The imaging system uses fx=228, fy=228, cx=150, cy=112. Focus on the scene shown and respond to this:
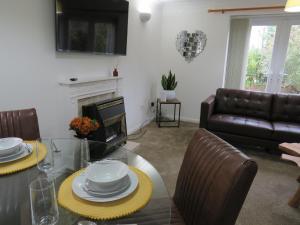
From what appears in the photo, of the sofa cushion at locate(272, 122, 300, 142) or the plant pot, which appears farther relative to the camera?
the plant pot

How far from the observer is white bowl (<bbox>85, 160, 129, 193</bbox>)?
894 millimetres

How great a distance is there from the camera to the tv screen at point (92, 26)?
7.20 feet

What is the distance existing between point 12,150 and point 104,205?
2.14 ft

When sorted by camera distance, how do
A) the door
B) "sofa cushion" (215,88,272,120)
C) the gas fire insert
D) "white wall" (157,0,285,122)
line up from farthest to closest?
"white wall" (157,0,285,122) < the door < "sofa cushion" (215,88,272,120) < the gas fire insert

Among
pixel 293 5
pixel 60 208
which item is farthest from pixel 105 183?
pixel 293 5

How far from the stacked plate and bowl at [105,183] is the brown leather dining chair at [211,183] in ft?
1.03

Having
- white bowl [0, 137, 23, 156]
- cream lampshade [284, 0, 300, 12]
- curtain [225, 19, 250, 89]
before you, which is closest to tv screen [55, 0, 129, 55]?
white bowl [0, 137, 23, 156]

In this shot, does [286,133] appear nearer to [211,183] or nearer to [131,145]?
[131,145]

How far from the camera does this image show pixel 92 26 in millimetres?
2541

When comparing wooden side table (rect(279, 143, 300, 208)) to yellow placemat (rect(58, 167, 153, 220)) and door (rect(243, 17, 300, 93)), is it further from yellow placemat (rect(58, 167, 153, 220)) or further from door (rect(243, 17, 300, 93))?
door (rect(243, 17, 300, 93))

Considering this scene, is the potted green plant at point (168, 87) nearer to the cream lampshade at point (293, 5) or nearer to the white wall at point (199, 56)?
the white wall at point (199, 56)

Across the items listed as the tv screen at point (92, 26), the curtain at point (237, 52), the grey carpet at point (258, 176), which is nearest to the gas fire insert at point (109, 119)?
the grey carpet at point (258, 176)

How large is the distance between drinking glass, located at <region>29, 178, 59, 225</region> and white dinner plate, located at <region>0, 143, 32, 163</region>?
1.39ft

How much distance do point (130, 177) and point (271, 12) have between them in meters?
4.01
